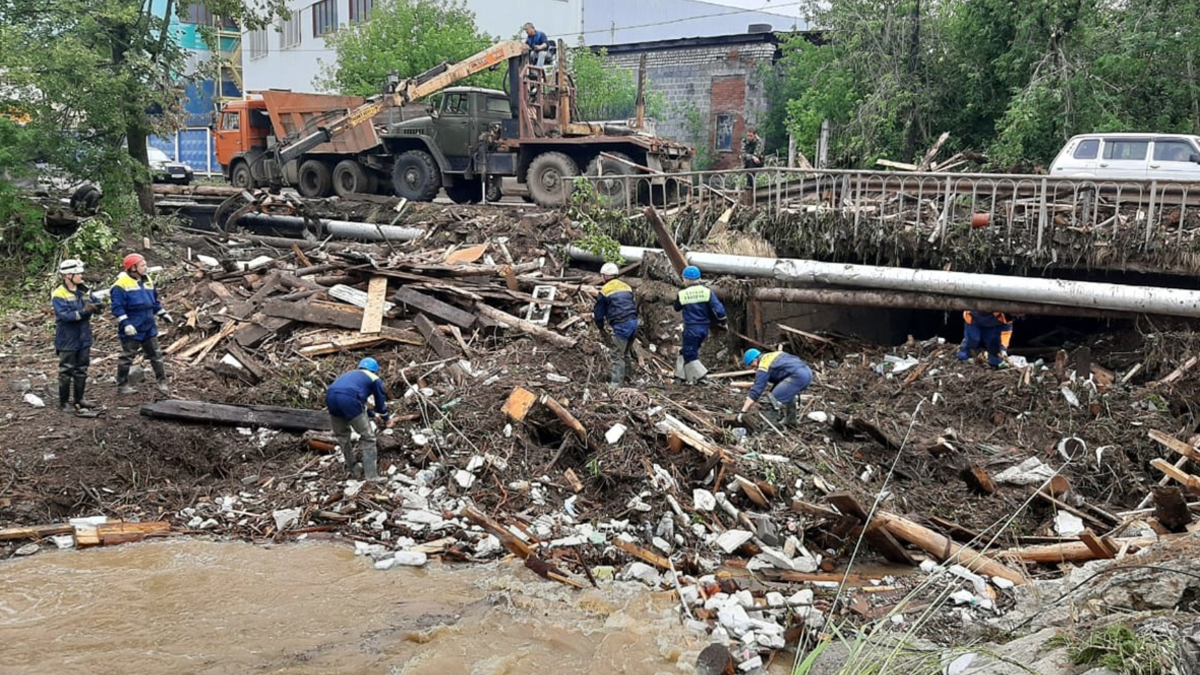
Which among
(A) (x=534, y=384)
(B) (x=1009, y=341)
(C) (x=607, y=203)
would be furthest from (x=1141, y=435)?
(C) (x=607, y=203)

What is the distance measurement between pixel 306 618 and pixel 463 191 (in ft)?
39.7

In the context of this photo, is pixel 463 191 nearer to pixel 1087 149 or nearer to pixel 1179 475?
pixel 1087 149

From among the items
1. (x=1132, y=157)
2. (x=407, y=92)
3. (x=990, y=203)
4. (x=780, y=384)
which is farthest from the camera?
(x=407, y=92)

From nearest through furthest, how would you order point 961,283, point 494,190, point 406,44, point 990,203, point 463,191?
point 961,283 → point 990,203 → point 494,190 → point 463,191 → point 406,44

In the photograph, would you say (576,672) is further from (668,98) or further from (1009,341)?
(668,98)

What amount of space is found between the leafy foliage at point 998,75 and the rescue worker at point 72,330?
14.5m

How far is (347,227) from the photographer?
A: 14953 millimetres

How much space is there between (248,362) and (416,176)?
748 cm

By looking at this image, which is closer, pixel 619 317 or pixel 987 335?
pixel 619 317

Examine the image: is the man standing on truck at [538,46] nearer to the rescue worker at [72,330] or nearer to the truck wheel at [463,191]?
the truck wheel at [463,191]

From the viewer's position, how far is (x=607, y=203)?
13.5 meters

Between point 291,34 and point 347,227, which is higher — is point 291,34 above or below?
above

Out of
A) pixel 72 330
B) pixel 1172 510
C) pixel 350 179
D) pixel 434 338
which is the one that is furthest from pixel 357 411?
pixel 350 179

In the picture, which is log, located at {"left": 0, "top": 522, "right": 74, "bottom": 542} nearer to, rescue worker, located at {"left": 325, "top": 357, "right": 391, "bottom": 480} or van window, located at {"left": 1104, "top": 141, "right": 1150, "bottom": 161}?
rescue worker, located at {"left": 325, "top": 357, "right": 391, "bottom": 480}
